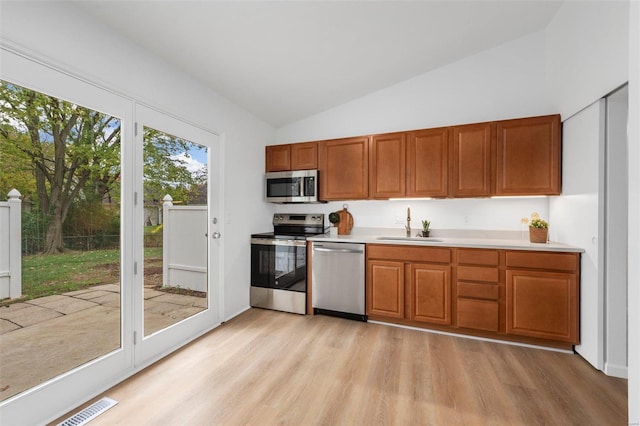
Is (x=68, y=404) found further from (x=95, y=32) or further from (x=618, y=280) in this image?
(x=618, y=280)

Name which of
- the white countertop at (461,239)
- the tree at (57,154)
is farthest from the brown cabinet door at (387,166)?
the tree at (57,154)

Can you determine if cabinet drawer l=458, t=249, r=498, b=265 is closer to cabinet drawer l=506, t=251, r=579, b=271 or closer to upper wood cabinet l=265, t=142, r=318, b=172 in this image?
cabinet drawer l=506, t=251, r=579, b=271

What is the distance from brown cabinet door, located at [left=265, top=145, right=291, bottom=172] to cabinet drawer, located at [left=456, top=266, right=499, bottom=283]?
2.43 metres

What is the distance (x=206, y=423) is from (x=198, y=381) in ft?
→ 1.51

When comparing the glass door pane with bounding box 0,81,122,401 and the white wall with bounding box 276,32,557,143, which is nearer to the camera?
the glass door pane with bounding box 0,81,122,401

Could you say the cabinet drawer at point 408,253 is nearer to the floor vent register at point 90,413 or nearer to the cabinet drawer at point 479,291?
the cabinet drawer at point 479,291

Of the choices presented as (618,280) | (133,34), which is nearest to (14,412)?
(133,34)

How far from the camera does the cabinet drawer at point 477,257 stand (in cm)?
268

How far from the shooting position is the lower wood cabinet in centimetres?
247

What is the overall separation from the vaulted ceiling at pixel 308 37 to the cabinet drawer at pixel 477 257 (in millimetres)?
2141

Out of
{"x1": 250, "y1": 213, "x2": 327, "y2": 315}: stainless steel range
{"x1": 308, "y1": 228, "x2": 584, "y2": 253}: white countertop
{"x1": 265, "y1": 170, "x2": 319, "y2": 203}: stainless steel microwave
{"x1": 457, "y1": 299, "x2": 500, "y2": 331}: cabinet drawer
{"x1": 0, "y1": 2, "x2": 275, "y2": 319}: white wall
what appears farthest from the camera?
{"x1": 265, "y1": 170, "x2": 319, "y2": 203}: stainless steel microwave

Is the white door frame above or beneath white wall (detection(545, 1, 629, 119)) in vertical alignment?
beneath

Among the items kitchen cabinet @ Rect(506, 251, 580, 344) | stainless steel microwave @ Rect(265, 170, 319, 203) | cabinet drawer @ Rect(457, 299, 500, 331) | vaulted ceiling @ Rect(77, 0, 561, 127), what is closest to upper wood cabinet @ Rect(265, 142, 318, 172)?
stainless steel microwave @ Rect(265, 170, 319, 203)

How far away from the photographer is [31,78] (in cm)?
160
